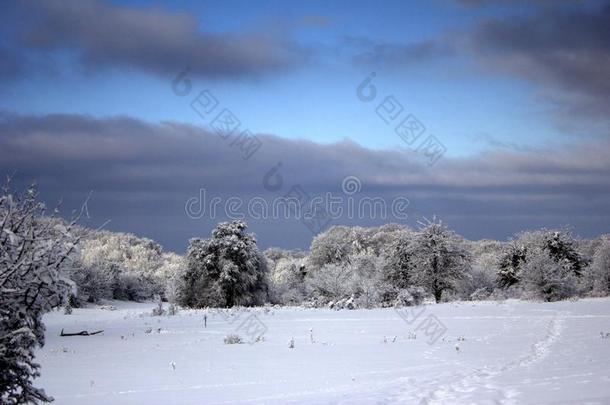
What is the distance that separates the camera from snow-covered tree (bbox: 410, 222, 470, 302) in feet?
114

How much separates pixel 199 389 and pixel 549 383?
6081 mm

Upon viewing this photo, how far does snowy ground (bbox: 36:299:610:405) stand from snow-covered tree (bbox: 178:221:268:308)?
15715mm

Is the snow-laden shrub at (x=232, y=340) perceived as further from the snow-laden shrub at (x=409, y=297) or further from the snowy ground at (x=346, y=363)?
the snow-laden shrub at (x=409, y=297)

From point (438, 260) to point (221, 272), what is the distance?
50.4 ft

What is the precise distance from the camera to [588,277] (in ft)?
116

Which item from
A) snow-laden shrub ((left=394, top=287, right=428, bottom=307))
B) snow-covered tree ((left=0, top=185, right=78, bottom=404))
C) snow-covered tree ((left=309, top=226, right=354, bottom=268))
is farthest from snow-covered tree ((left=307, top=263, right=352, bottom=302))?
snow-covered tree ((left=0, top=185, right=78, bottom=404))

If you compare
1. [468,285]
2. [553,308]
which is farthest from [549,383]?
[468,285]

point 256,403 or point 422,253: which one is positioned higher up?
point 422,253

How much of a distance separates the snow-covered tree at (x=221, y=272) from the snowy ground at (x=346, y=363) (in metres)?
15.7

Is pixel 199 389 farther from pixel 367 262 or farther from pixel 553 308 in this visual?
pixel 367 262

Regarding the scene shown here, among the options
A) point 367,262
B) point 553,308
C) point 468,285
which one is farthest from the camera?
point 367,262

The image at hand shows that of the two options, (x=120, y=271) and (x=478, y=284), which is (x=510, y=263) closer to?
(x=478, y=284)

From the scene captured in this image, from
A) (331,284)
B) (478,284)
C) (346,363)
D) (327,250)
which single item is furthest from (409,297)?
(327,250)

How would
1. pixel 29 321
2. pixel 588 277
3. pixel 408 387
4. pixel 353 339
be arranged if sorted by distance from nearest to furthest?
1. pixel 29 321
2. pixel 408 387
3. pixel 353 339
4. pixel 588 277
